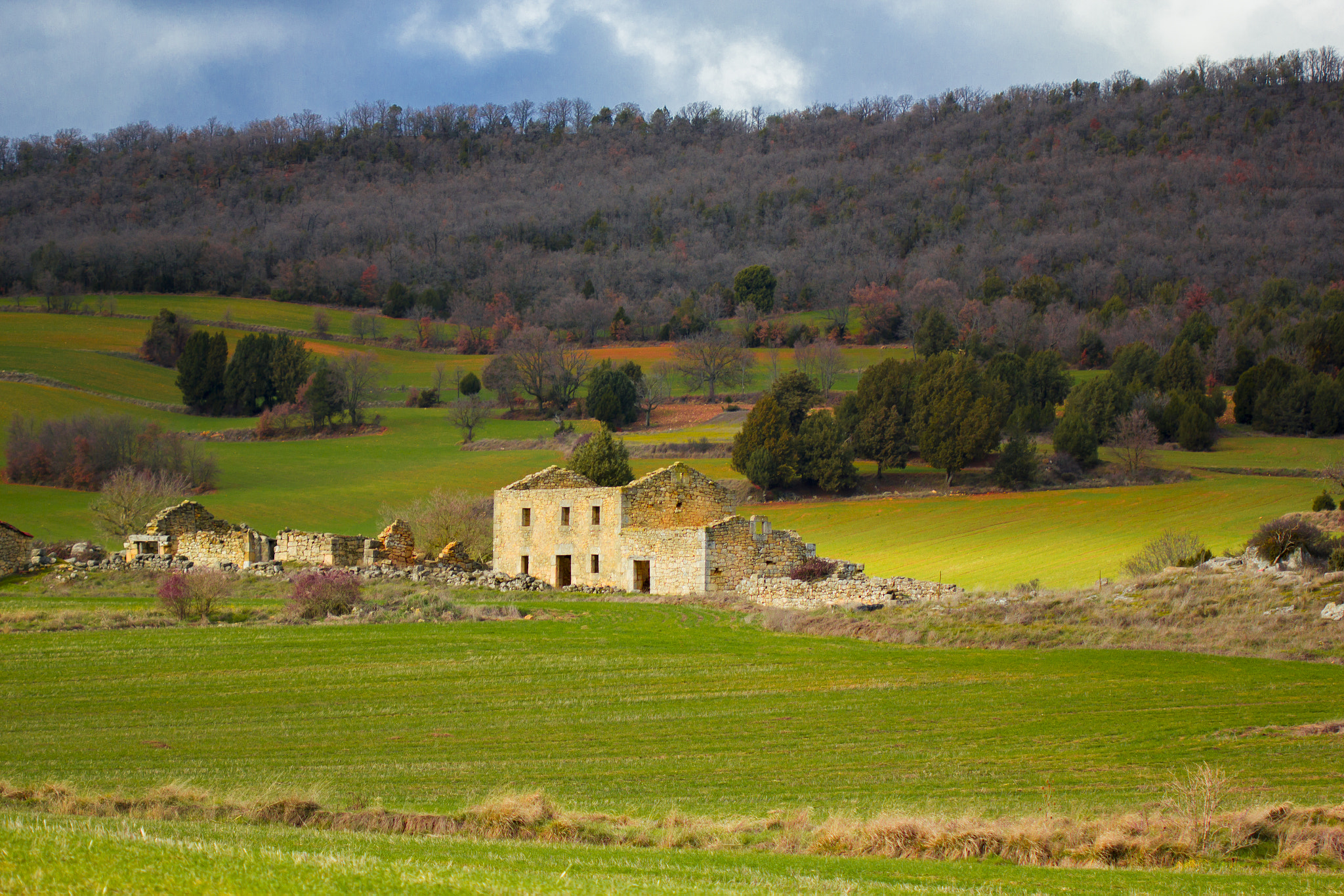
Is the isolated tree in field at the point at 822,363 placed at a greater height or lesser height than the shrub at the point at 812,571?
greater

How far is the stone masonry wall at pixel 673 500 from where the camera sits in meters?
33.4

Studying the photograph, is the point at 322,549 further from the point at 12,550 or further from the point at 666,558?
the point at 666,558

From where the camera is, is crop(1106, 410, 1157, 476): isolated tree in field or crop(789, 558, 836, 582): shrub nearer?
crop(789, 558, 836, 582): shrub

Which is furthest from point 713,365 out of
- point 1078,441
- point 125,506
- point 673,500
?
point 673,500

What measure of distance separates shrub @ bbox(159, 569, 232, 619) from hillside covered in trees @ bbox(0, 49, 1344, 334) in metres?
104

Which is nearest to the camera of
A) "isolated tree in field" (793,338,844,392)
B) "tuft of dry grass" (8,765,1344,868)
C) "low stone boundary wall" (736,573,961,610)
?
"tuft of dry grass" (8,765,1344,868)

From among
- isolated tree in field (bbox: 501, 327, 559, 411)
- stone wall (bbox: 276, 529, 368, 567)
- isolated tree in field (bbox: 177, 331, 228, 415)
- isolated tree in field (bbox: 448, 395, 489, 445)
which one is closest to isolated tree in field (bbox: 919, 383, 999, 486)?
isolated tree in field (bbox: 448, 395, 489, 445)

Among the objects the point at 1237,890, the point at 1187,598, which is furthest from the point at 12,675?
the point at 1187,598

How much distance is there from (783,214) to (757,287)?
3808cm

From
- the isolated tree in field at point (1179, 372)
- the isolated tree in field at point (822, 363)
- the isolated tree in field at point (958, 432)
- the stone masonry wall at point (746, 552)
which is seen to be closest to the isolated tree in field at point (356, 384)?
the isolated tree in field at point (822, 363)

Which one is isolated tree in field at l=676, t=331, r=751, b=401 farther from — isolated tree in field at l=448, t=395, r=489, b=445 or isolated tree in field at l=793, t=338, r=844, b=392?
isolated tree in field at l=448, t=395, r=489, b=445

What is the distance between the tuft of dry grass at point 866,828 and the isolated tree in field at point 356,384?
7372 centimetres

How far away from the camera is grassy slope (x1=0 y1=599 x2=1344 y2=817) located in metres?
10.9

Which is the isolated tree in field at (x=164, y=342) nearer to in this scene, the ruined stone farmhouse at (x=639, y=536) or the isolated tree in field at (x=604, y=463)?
the isolated tree in field at (x=604, y=463)
